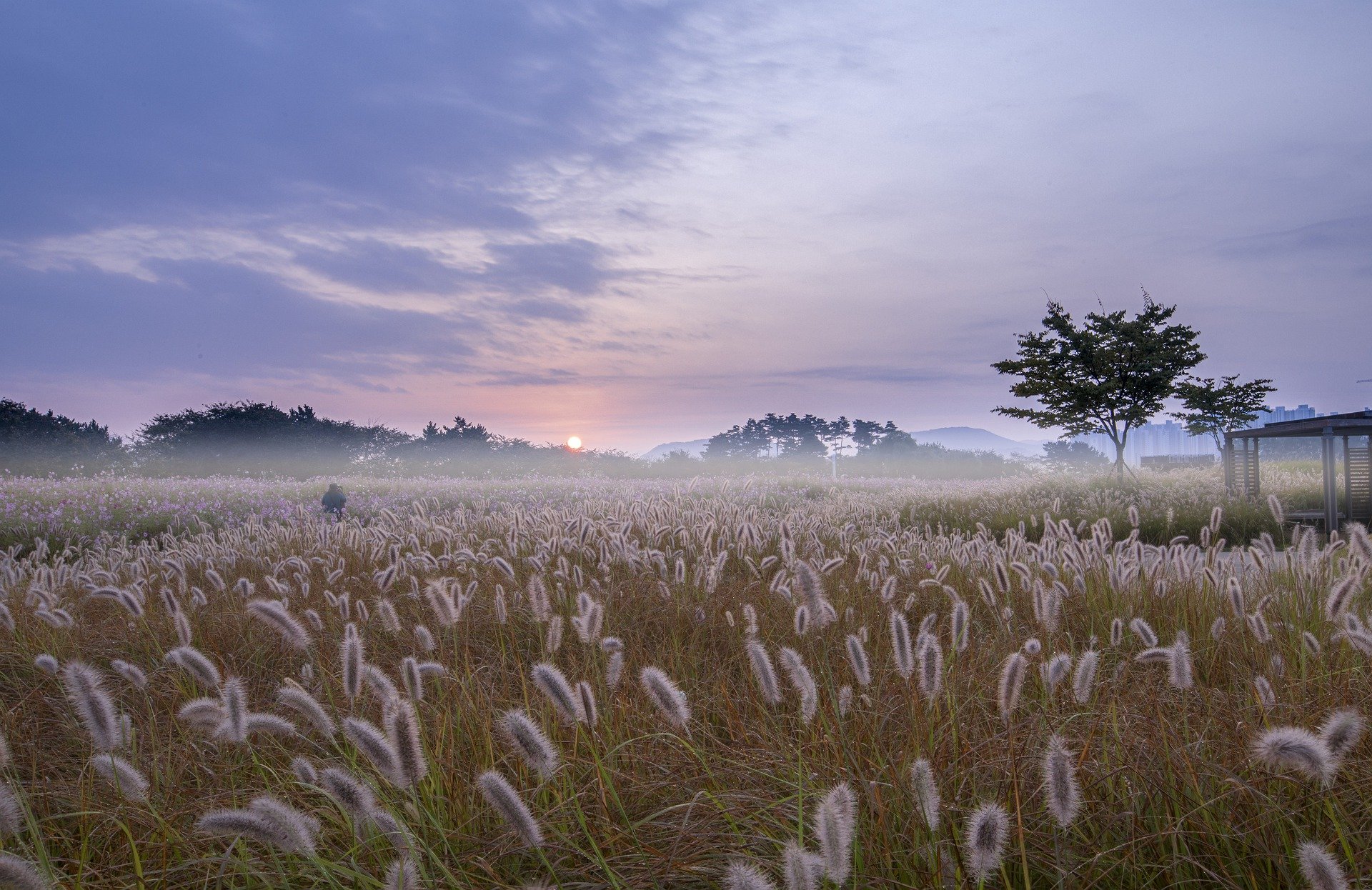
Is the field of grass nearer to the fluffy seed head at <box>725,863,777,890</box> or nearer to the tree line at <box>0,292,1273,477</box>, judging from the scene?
the fluffy seed head at <box>725,863,777,890</box>

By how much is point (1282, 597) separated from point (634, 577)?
357cm

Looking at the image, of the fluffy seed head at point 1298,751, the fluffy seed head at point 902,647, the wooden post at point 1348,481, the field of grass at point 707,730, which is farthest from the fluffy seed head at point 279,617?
the wooden post at point 1348,481

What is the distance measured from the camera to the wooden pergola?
12125 mm

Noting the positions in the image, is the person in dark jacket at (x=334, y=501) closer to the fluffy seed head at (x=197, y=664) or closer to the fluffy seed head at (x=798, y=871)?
the fluffy seed head at (x=197, y=664)

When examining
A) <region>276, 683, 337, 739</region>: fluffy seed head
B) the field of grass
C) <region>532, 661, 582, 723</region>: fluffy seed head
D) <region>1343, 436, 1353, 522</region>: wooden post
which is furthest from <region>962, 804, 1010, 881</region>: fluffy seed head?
<region>1343, 436, 1353, 522</region>: wooden post

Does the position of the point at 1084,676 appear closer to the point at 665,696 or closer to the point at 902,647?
the point at 902,647

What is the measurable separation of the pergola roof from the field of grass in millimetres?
9647

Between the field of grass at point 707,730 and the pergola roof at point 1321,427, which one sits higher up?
the pergola roof at point 1321,427

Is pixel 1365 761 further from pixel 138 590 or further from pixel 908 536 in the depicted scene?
pixel 138 590

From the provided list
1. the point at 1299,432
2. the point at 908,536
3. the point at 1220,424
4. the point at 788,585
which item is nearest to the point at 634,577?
the point at 788,585

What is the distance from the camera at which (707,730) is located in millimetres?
2723

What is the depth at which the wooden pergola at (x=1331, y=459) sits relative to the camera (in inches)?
477

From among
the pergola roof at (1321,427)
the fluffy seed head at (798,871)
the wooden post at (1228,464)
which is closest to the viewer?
the fluffy seed head at (798,871)

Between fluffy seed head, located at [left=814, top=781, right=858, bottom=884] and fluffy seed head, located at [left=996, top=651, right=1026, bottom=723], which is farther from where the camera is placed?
fluffy seed head, located at [left=996, top=651, right=1026, bottom=723]
